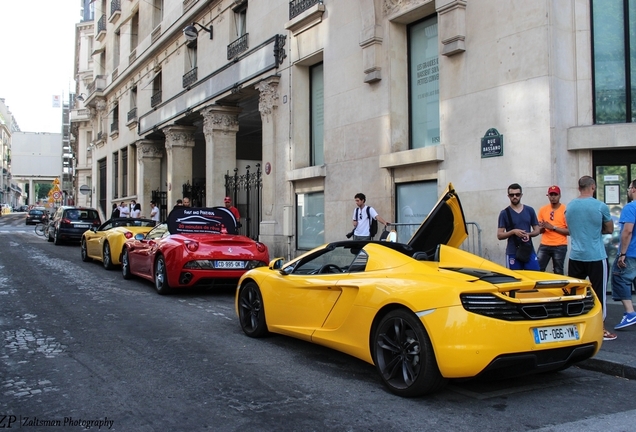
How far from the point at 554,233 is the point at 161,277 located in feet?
21.0

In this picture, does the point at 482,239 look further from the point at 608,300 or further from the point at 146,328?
the point at 146,328

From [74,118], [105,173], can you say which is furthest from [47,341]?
[74,118]

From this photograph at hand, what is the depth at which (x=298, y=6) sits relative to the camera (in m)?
15.3

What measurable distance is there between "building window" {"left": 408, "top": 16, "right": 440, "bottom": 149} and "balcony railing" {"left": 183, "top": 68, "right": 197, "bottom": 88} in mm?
11735

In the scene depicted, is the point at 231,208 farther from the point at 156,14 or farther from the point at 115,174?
the point at 115,174

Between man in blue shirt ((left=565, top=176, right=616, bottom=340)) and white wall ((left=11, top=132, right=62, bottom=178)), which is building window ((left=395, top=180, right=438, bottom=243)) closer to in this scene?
man in blue shirt ((left=565, top=176, right=616, bottom=340))

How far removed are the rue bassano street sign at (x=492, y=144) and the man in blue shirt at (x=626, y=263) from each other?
3078 mm

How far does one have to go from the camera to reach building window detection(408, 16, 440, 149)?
11.5 m

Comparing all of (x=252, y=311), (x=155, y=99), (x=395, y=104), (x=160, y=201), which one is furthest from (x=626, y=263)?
(x=160, y=201)

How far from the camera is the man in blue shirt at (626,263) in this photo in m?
6.35

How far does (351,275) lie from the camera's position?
5145 millimetres

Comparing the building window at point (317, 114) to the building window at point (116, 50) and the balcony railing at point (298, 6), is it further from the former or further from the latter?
the building window at point (116, 50)

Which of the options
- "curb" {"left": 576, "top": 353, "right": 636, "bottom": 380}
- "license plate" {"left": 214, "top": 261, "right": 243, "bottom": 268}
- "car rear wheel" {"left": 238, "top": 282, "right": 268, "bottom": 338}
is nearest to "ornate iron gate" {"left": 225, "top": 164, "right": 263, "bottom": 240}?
"license plate" {"left": 214, "top": 261, "right": 243, "bottom": 268}

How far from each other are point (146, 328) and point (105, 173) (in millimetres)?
33438
